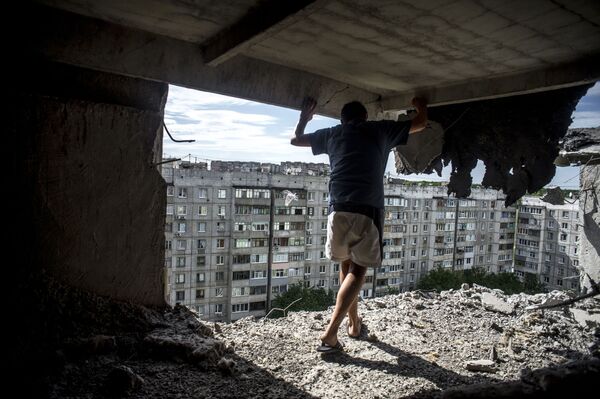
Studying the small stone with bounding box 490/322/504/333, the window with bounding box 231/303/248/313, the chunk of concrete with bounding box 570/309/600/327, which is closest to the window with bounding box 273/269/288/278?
the window with bounding box 231/303/248/313

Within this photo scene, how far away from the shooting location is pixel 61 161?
2578mm

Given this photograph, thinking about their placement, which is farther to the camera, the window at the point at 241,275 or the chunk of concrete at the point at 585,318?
the window at the point at 241,275

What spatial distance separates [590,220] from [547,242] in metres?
41.5

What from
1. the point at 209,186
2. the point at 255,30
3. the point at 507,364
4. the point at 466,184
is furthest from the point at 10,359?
the point at 209,186

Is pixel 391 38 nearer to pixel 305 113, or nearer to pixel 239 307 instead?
pixel 305 113

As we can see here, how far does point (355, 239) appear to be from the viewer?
289 centimetres

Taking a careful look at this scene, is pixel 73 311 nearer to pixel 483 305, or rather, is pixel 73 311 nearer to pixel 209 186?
pixel 483 305

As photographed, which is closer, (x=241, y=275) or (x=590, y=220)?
(x=590, y=220)

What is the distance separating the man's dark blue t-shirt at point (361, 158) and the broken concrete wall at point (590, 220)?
14.1 ft

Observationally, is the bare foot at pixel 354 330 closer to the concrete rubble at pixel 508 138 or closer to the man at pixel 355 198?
Result: the man at pixel 355 198

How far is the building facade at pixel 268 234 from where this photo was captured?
87.5ft

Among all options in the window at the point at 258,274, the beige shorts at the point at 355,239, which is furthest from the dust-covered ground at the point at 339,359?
the window at the point at 258,274

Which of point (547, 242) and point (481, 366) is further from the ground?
point (481, 366)

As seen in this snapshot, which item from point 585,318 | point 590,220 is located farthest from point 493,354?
point 590,220
